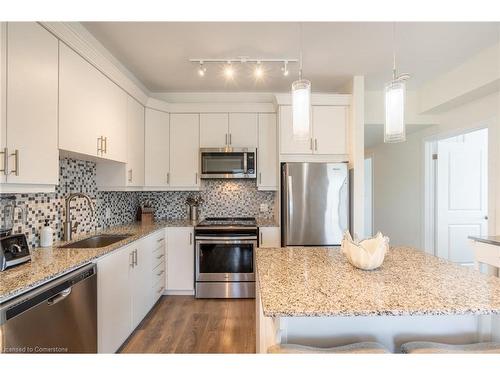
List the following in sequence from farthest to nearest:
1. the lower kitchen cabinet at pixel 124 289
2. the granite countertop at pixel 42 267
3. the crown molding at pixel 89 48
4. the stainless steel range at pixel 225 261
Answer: the stainless steel range at pixel 225 261 < the lower kitchen cabinet at pixel 124 289 < the crown molding at pixel 89 48 < the granite countertop at pixel 42 267

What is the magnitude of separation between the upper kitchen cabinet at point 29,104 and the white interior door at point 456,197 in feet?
13.7

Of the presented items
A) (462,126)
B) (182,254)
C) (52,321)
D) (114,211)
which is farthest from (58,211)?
(462,126)

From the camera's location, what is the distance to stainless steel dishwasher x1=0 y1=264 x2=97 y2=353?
3.57 feet

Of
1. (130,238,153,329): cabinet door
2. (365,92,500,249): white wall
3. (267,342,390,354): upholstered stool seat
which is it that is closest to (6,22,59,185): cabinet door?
(130,238,153,329): cabinet door

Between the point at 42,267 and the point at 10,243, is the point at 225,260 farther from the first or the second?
the point at 10,243

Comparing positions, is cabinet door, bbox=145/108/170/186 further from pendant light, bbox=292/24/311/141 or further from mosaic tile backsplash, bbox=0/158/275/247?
pendant light, bbox=292/24/311/141

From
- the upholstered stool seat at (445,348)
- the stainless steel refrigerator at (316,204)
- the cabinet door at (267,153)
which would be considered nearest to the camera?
the upholstered stool seat at (445,348)

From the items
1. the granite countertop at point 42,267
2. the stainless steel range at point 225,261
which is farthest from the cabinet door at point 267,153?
the granite countertop at point 42,267

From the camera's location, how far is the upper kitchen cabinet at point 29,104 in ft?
4.16

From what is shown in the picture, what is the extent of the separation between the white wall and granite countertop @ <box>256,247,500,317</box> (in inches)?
76.1

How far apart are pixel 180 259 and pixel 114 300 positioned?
1.16 meters

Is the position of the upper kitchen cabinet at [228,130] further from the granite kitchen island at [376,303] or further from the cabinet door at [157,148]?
the granite kitchen island at [376,303]

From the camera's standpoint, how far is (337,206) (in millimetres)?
2789
